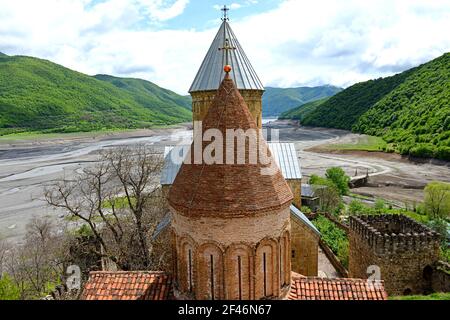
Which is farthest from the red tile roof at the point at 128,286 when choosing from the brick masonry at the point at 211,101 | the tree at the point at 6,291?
the brick masonry at the point at 211,101

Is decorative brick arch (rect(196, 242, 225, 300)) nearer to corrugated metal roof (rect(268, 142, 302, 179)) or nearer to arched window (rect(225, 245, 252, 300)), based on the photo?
arched window (rect(225, 245, 252, 300))

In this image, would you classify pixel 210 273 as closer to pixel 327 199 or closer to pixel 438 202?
pixel 327 199

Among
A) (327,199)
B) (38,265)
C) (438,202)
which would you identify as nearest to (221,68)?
(38,265)

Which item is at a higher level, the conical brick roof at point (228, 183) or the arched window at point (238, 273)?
the conical brick roof at point (228, 183)

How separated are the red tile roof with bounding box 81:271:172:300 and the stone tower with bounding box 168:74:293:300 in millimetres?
597

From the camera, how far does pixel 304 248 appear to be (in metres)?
13.8

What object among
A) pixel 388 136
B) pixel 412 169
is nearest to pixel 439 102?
pixel 388 136

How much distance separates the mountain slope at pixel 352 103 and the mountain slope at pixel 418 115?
4.45 meters

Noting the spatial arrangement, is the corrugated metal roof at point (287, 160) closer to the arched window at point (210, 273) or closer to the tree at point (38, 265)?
the arched window at point (210, 273)

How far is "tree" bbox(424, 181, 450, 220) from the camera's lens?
2422cm

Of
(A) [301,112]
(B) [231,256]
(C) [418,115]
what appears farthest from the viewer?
(A) [301,112]

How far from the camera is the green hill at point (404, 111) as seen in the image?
4831cm

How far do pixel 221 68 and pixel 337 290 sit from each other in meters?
10.2
